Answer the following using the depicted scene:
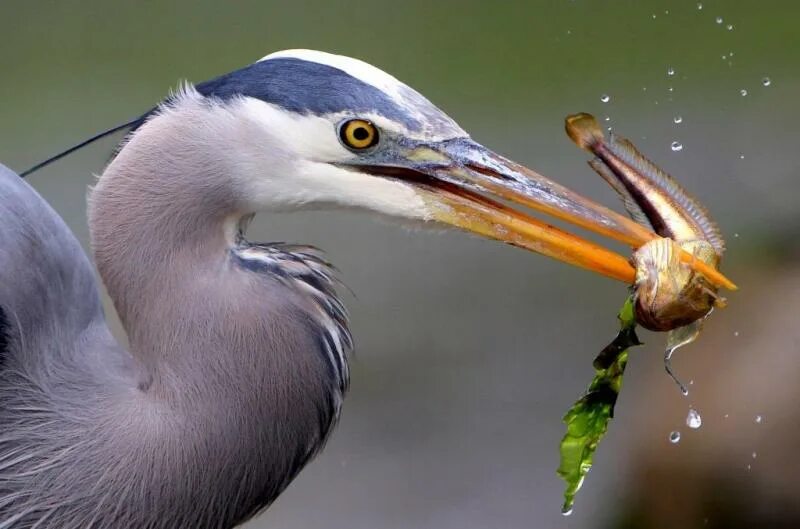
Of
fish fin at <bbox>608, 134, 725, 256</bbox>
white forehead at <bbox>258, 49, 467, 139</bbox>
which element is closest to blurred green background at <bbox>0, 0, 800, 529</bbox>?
fish fin at <bbox>608, 134, 725, 256</bbox>

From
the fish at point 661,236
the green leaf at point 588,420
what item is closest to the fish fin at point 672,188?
the fish at point 661,236

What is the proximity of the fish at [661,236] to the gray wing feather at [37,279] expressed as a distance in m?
0.78

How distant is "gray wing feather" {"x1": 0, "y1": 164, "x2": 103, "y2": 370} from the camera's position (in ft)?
5.11

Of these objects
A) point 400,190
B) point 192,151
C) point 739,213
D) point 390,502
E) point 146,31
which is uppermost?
point 146,31

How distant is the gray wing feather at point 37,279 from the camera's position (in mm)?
1558

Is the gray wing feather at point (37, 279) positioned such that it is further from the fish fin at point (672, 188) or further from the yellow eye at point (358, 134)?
the fish fin at point (672, 188)

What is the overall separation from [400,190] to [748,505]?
4.47ft

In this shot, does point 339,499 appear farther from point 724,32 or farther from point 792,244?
point 724,32

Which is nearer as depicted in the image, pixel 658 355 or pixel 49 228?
pixel 49 228

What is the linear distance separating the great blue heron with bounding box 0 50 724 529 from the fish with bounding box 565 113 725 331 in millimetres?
46

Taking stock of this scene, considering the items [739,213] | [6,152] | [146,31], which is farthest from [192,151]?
[146,31]

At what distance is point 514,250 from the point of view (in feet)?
11.0

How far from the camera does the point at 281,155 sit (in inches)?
54.4

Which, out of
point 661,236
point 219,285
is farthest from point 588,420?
point 219,285
